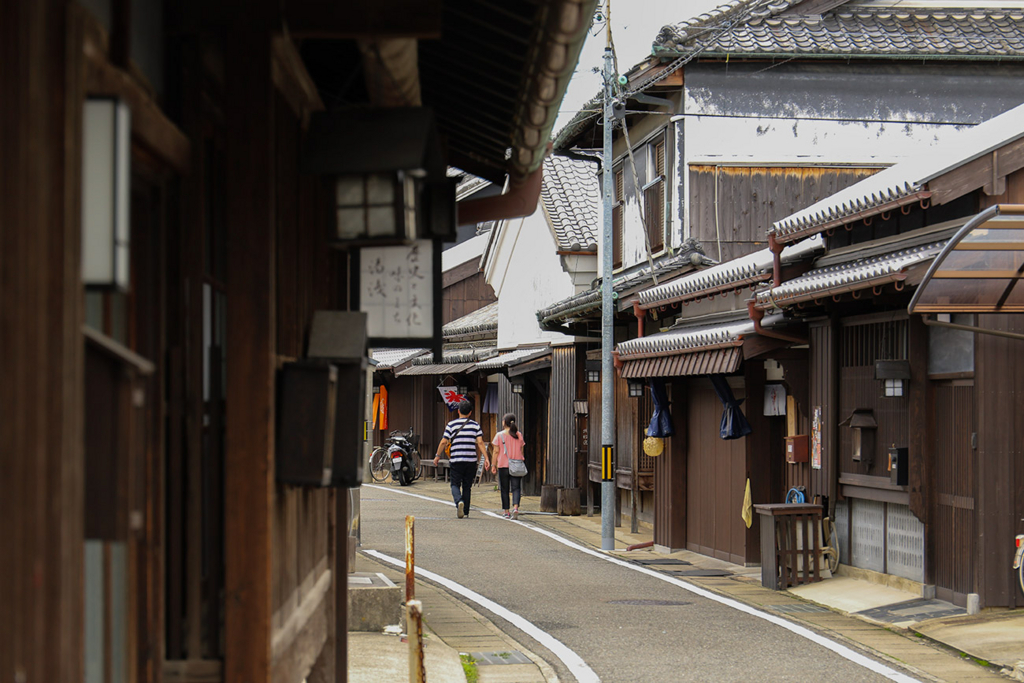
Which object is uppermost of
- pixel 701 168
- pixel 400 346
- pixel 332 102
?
pixel 701 168

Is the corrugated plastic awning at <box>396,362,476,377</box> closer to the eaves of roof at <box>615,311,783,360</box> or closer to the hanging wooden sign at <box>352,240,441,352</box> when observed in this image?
the eaves of roof at <box>615,311,783,360</box>

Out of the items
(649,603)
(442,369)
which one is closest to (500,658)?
(649,603)

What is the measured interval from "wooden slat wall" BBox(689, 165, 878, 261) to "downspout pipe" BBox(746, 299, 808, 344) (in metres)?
6.10

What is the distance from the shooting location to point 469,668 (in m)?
9.99

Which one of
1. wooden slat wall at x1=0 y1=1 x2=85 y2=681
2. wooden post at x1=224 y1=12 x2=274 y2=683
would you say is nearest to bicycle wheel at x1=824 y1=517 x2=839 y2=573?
wooden post at x1=224 y1=12 x2=274 y2=683

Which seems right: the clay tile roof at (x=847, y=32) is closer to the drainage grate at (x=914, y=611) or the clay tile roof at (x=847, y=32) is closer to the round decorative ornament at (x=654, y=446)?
the round decorative ornament at (x=654, y=446)

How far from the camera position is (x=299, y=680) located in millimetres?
5102

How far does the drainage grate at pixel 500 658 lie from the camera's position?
1023 cm

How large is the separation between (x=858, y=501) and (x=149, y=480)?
12109 millimetres

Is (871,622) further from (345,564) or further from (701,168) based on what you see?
(701,168)

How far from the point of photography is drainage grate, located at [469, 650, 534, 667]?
10.2m

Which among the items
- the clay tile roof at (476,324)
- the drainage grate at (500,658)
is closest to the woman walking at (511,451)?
the drainage grate at (500,658)

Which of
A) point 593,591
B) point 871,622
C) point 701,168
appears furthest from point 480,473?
point 871,622

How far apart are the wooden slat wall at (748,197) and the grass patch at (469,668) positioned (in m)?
12.5
